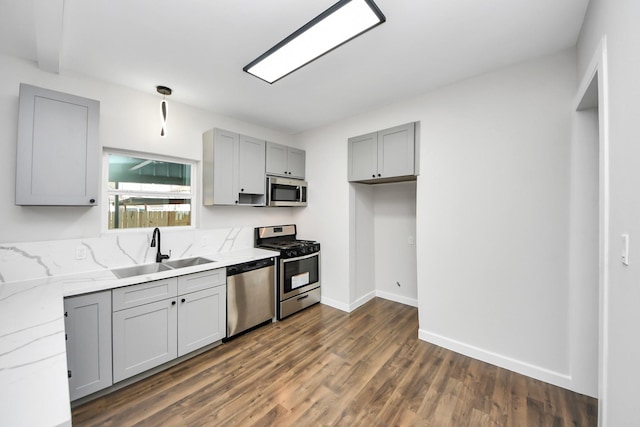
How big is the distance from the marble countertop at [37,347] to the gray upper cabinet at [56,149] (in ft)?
2.12

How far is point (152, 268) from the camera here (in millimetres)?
2613

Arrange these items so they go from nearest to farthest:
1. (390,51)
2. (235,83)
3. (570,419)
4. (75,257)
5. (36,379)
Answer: (36,379)
(570,419)
(390,51)
(75,257)
(235,83)

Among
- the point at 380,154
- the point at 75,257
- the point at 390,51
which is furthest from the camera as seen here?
the point at 380,154

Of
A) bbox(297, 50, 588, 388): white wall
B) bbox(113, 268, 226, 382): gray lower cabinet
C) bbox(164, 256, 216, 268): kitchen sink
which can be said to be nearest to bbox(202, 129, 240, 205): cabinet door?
bbox(164, 256, 216, 268): kitchen sink

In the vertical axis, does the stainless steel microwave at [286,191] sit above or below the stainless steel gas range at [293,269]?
above

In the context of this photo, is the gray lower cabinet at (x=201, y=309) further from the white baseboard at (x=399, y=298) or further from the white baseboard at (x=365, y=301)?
the white baseboard at (x=399, y=298)

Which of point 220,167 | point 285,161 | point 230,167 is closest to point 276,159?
point 285,161

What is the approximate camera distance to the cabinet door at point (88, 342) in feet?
5.82

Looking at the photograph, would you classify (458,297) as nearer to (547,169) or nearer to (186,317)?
(547,169)

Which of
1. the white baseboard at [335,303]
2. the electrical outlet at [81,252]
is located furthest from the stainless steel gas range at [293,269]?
the electrical outlet at [81,252]

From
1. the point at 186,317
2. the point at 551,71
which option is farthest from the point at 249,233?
the point at 551,71

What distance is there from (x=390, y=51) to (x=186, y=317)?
2.92 m

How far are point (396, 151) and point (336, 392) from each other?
8.04 ft

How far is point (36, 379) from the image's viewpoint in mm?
812
